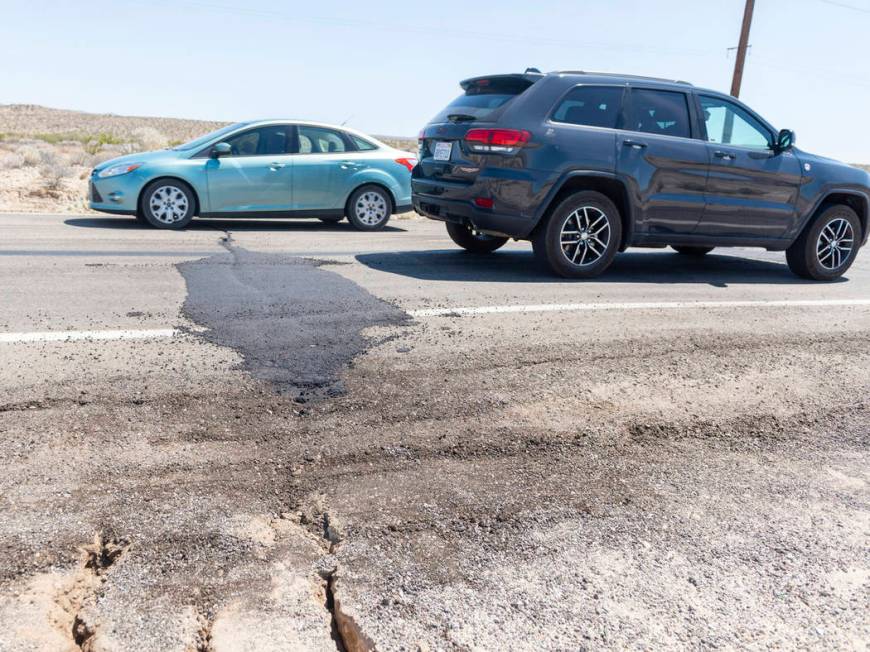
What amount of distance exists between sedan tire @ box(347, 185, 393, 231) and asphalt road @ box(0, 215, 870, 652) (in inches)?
221

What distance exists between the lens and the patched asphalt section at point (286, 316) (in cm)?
449

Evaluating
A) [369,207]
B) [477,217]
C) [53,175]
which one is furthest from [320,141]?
[53,175]

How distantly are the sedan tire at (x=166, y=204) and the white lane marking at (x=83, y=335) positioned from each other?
6.18 metres

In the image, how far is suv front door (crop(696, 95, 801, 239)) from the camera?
8320 millimetres

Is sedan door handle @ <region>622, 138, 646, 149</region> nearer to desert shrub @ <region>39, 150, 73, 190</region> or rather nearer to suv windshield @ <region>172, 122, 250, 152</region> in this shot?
suv windshield @ <region>172, 122, 250, 152</region>

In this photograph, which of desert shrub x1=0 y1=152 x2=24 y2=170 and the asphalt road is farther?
desert shrub x1=0 y1=152 x2=24 y2=170

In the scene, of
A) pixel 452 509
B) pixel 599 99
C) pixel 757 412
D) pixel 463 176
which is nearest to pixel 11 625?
pixel 452 509

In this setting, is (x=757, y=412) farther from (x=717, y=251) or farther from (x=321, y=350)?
(x=717, y=251)

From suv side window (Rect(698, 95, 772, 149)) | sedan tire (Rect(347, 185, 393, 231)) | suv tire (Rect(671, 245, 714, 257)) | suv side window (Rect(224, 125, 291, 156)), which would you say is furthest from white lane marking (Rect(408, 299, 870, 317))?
suv side window (Rect(224, 125, 291, 156))

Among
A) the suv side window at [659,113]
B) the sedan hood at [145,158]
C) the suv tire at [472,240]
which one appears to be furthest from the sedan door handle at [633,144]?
the sedan hood at [145,158]

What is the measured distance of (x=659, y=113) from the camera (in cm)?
815

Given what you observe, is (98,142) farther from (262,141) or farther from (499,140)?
(499,140)

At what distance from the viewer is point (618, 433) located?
12.9ft

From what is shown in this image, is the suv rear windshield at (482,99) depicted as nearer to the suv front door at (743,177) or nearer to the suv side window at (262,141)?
the suv front door at (743,177)
